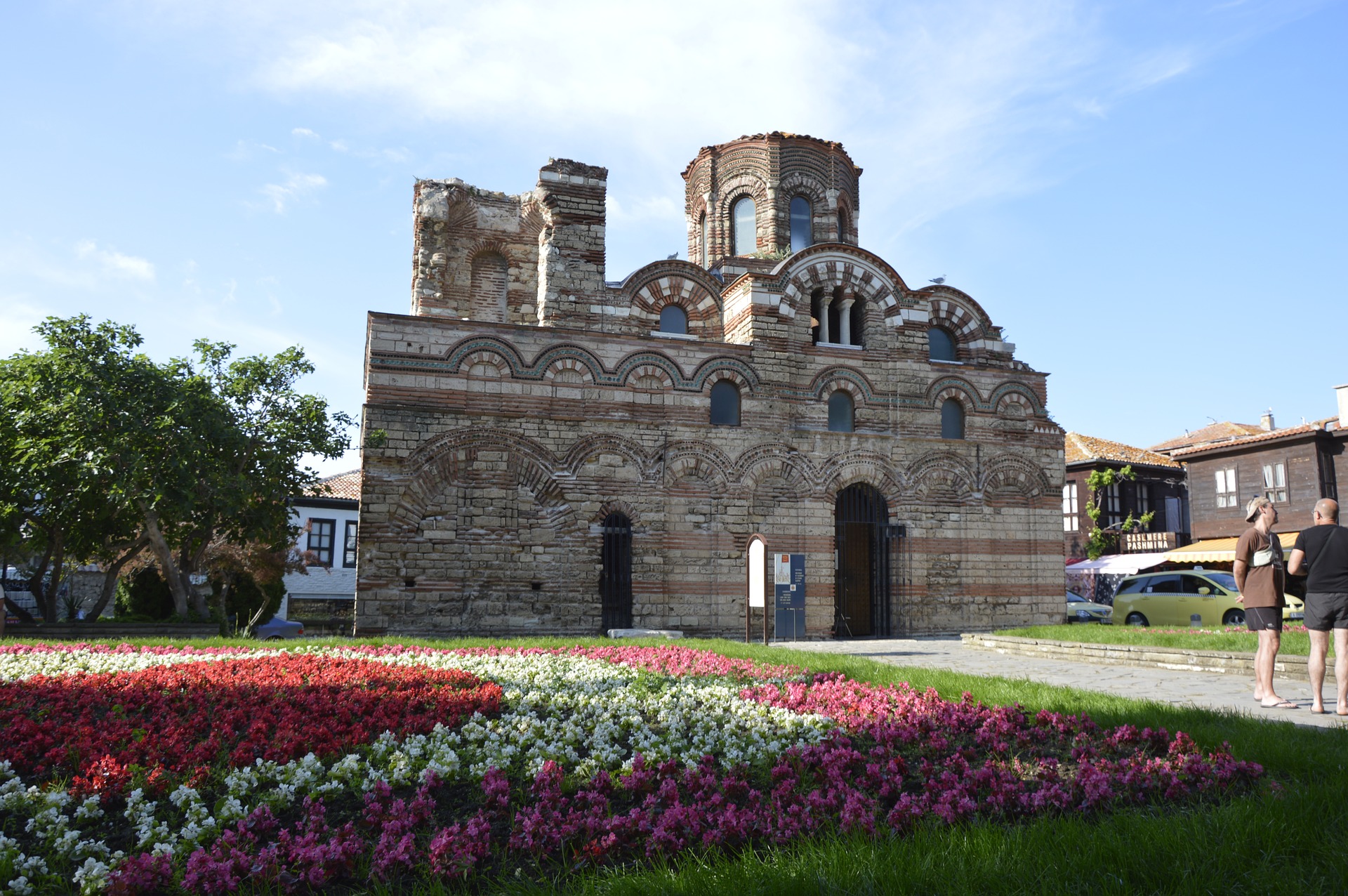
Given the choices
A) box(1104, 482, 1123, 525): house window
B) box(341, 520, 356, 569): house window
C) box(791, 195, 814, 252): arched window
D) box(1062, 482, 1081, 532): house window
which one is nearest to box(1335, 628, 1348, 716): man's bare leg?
box(791, 195, 814, 252): arched window

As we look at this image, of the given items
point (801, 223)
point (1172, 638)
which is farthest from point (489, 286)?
point (1172, 638)

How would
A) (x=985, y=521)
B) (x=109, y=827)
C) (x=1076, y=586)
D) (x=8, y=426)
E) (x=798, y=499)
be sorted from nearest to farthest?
(x=109, y=827) → (x=8, y=426) → (x=798, y=499) → (x=985, y=521) → (x=1076, y=586)

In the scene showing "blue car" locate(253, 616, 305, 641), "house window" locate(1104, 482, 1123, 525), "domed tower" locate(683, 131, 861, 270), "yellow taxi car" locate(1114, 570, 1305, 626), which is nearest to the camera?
"yellow taxi car" locate(1114, 570, 1305, 626)

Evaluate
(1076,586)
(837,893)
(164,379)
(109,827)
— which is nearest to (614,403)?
(164,379)

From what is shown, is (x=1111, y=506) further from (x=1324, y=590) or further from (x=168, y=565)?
(x=168, y=565)

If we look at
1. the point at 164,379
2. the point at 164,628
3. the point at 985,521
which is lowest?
the point at 164,628

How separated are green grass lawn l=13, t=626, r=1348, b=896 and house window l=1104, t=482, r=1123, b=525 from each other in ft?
107

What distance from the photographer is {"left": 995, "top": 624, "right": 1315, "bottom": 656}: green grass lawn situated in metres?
10.5

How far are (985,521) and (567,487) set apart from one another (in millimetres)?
8780

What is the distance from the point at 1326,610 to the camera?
653 centimetres

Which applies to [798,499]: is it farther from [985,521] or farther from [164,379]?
[164,379]

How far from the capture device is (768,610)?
1653 centimetres

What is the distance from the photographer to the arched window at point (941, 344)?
19609 mm

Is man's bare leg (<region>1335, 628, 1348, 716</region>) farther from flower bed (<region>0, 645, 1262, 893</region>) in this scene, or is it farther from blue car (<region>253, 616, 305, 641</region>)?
blue car (<region>253, 616, 305, 641</region>)
